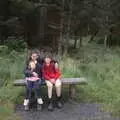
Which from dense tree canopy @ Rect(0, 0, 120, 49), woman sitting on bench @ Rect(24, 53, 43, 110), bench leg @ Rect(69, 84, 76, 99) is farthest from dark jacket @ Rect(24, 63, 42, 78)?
dense tree canopy @ Rect(0, 0, 120, 49)

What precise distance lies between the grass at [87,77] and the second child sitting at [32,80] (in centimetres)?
44

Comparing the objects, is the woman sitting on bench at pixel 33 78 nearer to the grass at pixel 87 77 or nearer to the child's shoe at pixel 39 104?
the child's shoe at pixel 39 104

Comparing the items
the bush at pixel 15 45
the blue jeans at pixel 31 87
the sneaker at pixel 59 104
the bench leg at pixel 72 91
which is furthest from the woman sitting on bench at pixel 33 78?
the bush at pixel 15 45

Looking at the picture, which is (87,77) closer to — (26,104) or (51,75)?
(51,75)

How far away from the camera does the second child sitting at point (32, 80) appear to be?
7267mm

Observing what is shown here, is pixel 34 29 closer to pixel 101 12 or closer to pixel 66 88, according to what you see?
pixel 101 12

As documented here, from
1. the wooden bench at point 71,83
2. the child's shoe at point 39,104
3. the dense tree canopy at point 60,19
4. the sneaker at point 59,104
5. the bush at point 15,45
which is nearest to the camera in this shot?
the child's shoe at point 39,104

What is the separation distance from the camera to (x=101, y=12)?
14.2 m

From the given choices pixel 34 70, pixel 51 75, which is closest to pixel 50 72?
pixel 51 75

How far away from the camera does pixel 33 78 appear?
742 centimetres

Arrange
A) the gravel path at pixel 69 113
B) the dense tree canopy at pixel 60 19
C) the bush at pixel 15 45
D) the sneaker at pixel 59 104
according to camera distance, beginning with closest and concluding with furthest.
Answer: the gravel path at pixel 69 113, the sneaker at pixel 59 104, the bush at pixel 15 45, the dense tree canopy at pixel 60 19

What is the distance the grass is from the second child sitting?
439 millimetres

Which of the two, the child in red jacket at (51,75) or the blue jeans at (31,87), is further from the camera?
the child in red jacket at (51,75)

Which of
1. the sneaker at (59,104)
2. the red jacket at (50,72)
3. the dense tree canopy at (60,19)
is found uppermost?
the dense tree canopy at (60,19)
